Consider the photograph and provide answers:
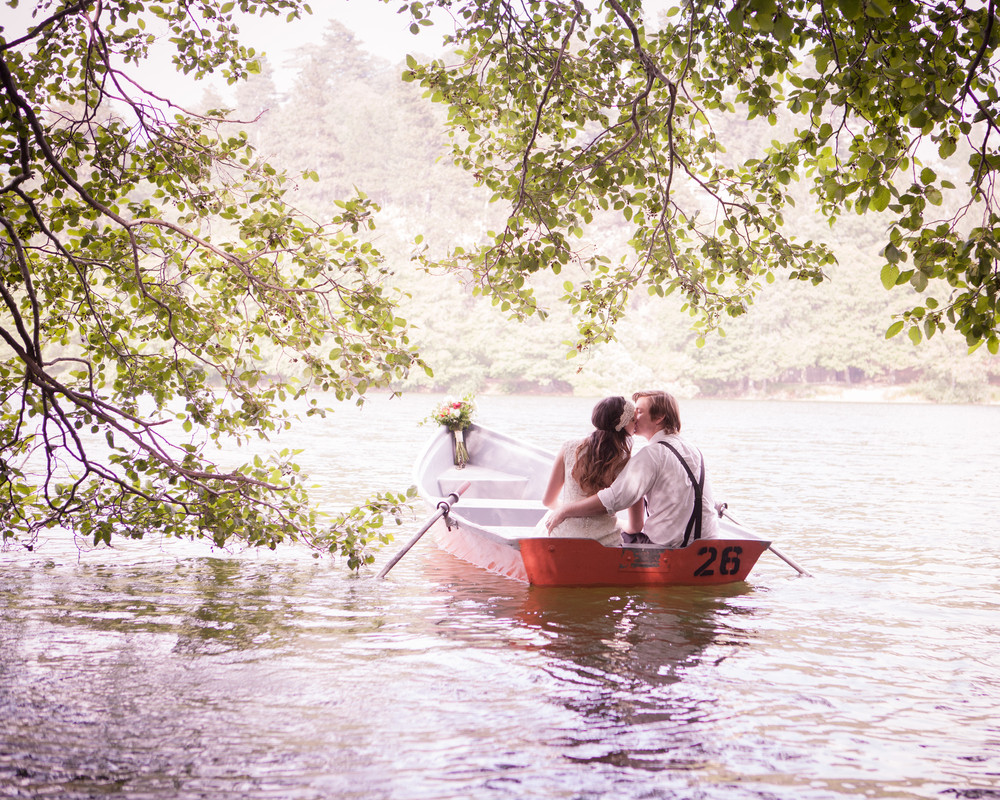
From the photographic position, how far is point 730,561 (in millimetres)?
6676

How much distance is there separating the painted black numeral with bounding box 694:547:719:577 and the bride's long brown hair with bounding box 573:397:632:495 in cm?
90

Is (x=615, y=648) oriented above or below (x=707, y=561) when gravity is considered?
below

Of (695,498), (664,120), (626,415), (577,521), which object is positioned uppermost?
(664,120)

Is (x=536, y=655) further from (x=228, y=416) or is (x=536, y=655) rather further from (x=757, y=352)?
(x=757, y=352)

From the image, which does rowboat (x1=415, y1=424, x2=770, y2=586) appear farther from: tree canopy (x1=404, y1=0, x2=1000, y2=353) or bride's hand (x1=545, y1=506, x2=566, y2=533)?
tree canopy (x1=404, y1=0, x2=1000, y2=353)

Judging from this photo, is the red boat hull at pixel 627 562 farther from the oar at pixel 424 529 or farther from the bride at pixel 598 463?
the oar at pixel 424 529

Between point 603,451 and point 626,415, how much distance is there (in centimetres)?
29

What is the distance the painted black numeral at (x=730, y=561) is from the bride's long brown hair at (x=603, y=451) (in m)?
1.10

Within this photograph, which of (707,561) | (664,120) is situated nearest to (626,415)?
(707,561)

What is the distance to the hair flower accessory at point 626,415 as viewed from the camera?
6.06m

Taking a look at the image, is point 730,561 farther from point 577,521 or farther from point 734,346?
point 734,346

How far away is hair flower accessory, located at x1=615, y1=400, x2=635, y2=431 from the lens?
19.9 feet

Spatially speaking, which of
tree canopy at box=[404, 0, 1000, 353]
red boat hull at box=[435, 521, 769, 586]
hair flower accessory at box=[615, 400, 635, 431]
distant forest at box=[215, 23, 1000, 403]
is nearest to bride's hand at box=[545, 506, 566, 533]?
red boat hull at box=[435, 521, 769, 586]

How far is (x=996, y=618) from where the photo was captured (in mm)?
6293
